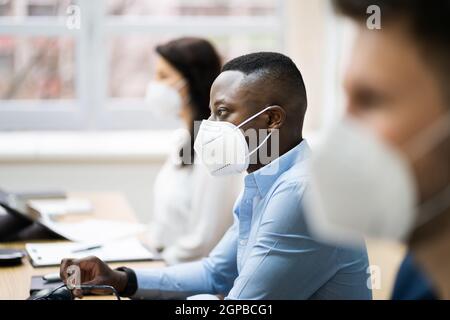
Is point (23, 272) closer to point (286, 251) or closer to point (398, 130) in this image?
point (286, 251)

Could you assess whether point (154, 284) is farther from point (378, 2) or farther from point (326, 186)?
point (378, 2)

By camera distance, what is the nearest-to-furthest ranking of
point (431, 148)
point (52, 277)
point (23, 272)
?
point (431, 148), point (52, 277), point (23, 272)

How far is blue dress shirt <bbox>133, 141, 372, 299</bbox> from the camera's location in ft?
4.51

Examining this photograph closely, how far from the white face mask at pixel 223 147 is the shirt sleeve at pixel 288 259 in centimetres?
10

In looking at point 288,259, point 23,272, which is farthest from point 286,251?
point 23,272

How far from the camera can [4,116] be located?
387 centimetres

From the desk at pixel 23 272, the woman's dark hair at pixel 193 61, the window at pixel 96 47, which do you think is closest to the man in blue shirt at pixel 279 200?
the desk at pixel 23 272

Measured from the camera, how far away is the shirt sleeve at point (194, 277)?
1.72 meters

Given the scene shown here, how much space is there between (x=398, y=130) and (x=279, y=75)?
631mm

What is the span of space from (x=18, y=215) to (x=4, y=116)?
5.61ft

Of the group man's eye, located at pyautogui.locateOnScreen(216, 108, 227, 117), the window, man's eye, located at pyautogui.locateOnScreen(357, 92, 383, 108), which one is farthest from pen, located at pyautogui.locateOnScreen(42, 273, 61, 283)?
the window

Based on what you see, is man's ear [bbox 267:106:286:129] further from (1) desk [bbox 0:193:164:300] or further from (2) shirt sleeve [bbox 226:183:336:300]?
(1) desk [bbox 0:193:164:300]

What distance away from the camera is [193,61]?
2490 millimetres
